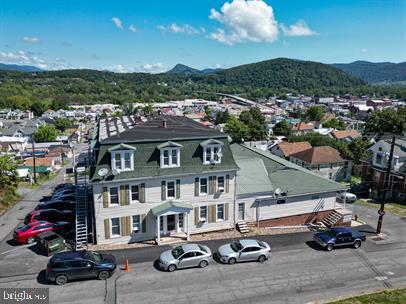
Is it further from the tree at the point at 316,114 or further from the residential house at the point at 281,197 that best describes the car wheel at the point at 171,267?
the tree at the point at 316,114

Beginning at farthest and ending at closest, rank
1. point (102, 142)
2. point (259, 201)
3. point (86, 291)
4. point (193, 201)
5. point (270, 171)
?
point (270, 171)
point (259, 201)
point (193, 201)
point (102, 142)
point (86, 291)

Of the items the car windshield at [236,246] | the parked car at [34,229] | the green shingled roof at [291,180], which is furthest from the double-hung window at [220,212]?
the parked car at [34,229]

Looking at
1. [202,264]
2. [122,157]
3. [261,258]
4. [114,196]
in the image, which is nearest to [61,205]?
[114,196]

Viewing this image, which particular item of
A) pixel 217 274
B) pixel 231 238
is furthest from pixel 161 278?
pixel 231 238

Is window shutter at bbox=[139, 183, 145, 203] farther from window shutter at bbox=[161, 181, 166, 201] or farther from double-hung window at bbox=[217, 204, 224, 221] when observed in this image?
double-hung window at bbox=[217, 204, 224, 221]

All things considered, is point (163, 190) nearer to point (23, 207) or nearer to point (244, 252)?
point (244, 252)

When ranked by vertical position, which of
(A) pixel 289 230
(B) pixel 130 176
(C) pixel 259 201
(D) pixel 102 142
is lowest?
(A) pixel 289 230

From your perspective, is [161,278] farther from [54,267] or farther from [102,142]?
[102,142]
